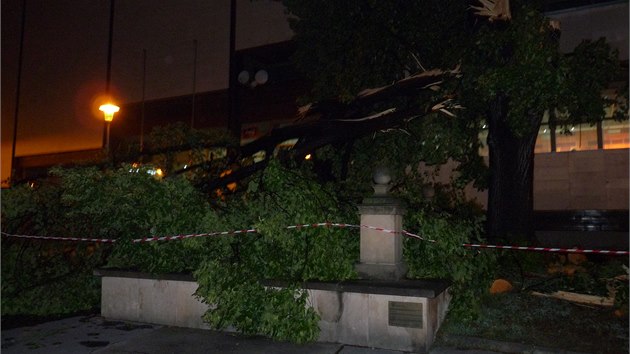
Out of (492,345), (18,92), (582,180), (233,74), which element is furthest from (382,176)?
(18,92)

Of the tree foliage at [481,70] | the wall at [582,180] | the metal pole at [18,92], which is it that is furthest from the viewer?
the metal pole at [18,92]

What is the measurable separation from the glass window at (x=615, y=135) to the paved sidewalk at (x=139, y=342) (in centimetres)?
1277

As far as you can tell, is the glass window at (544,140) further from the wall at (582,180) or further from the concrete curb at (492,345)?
the concrete curb at (492,345)

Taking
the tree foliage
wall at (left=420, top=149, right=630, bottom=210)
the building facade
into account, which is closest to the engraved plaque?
the tree foliage

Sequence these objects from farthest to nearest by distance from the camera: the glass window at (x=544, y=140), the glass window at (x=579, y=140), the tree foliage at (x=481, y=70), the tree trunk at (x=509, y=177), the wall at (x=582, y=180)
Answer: the glass window at (x=544, y=140) < the glass window at (x=579, y=140) < the wall at (x=582, y=180) < the tree trunk at (x=509, y=177) < the tree foliage at (x=481, y=70)

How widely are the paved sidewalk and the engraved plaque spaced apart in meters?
0.34

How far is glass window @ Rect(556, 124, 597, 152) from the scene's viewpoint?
604 inches

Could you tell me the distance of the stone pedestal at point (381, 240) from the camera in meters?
6.05

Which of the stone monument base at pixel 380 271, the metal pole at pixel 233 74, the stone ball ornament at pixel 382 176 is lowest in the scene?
the stone monument base at pixel 380 271

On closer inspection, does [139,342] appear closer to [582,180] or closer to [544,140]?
[582,180]

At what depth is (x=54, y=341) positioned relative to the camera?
6.14 metres

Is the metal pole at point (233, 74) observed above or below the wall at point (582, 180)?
above

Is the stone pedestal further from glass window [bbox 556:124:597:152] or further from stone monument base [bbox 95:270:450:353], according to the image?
glass window [bbox 556:124:597:152]

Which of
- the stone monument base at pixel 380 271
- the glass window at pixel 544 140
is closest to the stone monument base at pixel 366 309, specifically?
the stone monument base at pixel 380 271
